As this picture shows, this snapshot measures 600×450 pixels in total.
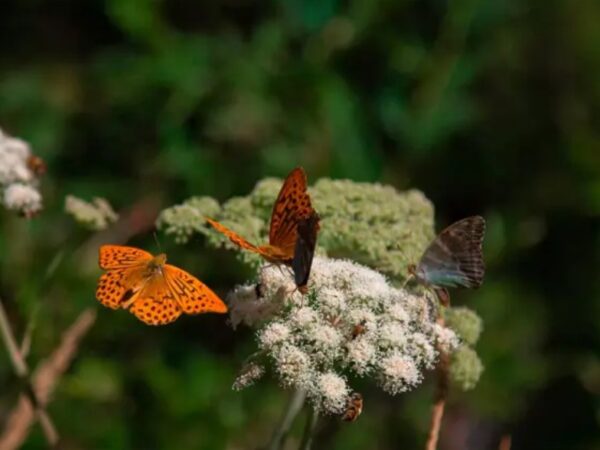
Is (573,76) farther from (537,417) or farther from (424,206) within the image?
(424,206)

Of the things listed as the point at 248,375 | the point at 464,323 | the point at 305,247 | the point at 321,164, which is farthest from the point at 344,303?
the point at 321,164

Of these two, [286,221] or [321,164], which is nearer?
[286,221]

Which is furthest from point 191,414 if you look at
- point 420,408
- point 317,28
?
point 317,28

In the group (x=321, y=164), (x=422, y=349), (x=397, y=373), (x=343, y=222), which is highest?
(x=321, y=164)

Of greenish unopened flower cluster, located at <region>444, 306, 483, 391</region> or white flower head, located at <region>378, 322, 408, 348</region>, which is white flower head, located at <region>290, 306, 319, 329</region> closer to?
white flower head, located at <region>378, 322, 408, 348</region>

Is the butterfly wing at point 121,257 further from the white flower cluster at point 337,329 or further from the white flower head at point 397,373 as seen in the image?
the white flower head at point 397,373

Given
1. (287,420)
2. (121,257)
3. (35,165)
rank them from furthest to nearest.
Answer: (35,165) < (287,420) < (121,257)

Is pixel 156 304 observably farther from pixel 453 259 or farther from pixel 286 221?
pixel 453 259
